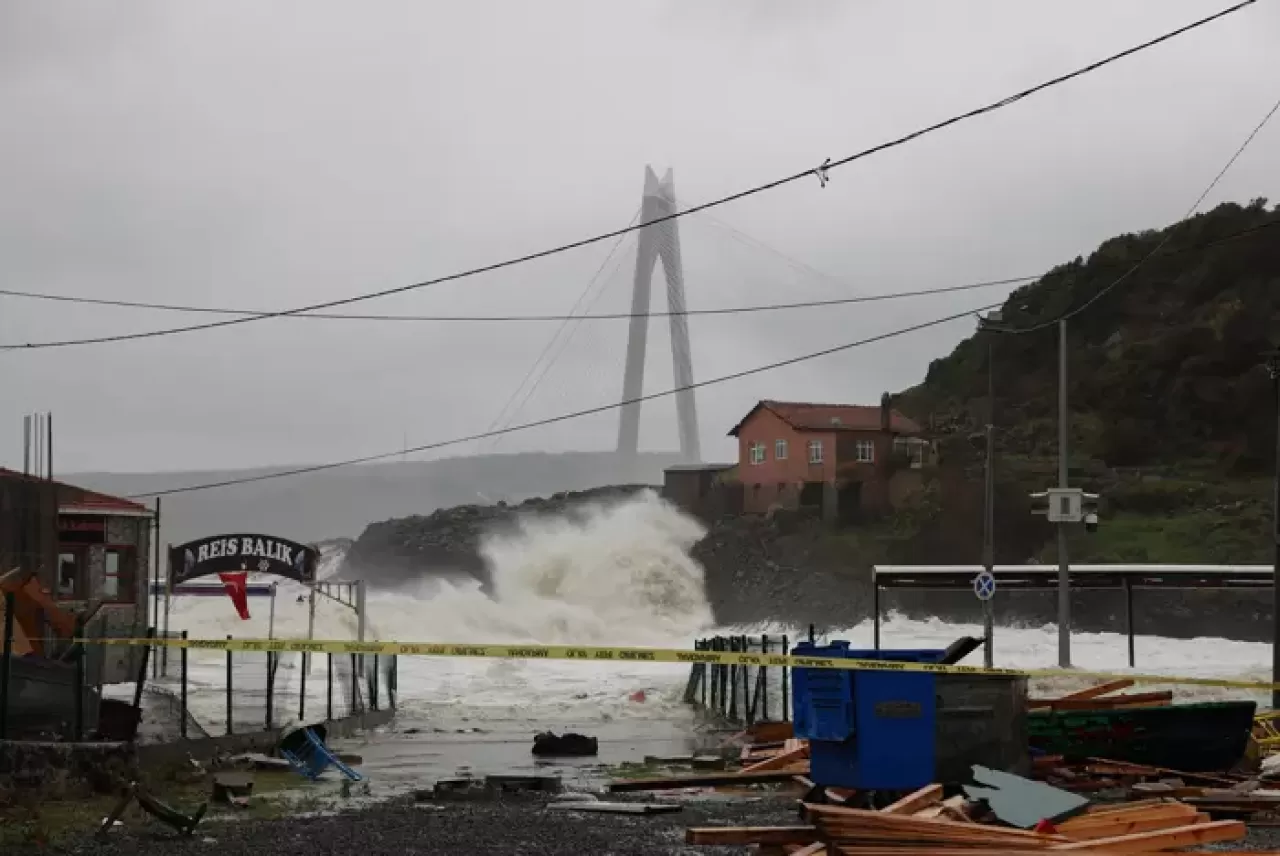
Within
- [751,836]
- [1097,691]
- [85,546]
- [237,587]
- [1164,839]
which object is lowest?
[751,836]

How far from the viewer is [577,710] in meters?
33.5

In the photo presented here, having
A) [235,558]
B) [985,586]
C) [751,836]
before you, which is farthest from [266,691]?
[985,586]

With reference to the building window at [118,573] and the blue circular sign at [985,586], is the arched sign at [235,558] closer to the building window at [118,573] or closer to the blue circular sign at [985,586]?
the building window at [118,573]

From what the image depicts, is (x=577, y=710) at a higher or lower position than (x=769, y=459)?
lower

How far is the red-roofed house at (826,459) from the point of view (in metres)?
112

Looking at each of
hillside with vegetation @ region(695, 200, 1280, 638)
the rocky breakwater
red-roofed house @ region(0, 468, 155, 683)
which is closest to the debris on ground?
red-roofed house @ region(0, 468, 155, 683)

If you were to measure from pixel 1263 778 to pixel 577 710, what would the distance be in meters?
19.9

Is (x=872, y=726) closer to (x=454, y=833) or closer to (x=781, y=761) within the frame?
(x=781, y=761)

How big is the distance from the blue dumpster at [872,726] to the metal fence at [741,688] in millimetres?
11427

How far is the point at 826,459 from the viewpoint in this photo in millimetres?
113188

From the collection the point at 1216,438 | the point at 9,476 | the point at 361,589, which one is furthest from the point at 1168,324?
the point at 9,476

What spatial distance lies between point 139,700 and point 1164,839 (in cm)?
1210

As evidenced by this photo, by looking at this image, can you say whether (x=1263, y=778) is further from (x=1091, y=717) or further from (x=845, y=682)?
(x=845, y=682)

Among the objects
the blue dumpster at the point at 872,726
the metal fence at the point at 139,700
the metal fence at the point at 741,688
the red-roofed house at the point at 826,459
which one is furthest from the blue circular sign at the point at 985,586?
the red-roofed house at the point at 826,459
